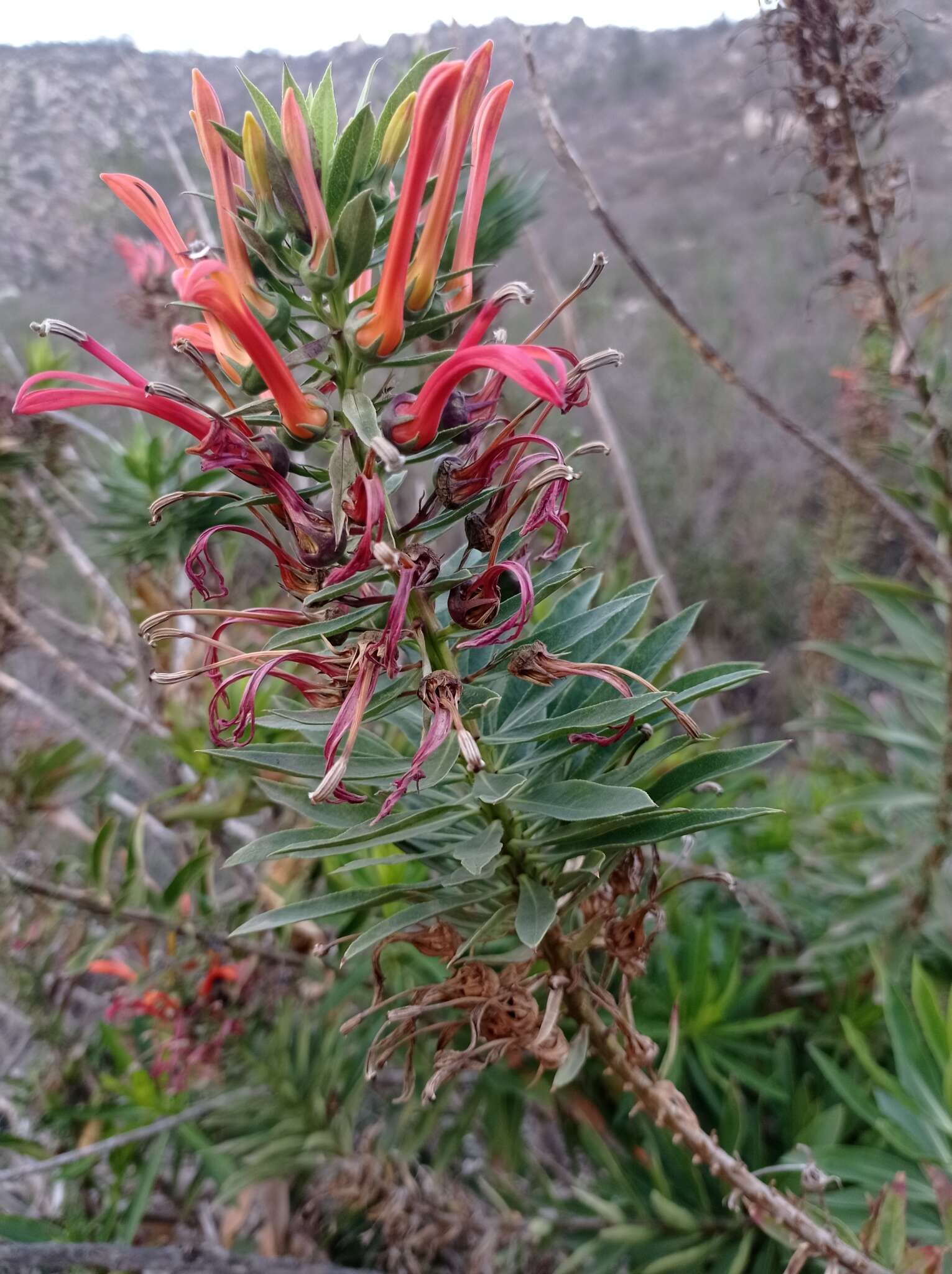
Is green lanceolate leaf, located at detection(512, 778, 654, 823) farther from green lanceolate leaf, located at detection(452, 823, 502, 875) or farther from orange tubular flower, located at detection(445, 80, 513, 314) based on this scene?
orange tubular flower, located at detection(445, 80, 513, 314)

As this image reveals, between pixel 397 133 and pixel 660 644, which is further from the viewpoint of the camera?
pixel 660 644

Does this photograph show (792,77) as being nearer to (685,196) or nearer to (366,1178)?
(366,1178)

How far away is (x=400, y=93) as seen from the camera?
1.64 ft

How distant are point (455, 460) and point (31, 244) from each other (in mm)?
2766

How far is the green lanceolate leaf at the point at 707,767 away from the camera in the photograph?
1.72 ft

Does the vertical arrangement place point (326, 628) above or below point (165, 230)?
below

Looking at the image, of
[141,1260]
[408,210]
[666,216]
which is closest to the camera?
[408,210]

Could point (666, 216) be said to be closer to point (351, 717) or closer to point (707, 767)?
point (707, 767)

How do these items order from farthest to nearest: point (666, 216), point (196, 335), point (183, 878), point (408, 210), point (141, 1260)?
point (666, 216) < point (183, 878) < point (141, 1260) < point (196, 335) < point (408, 210)

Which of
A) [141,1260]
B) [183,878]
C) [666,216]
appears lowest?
[141,1260]

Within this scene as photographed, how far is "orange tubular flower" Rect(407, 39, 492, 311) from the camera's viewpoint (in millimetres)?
463

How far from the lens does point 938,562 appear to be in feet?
3.32

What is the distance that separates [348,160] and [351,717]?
35cm

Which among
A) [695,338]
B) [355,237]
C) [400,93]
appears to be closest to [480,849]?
[355,237]
